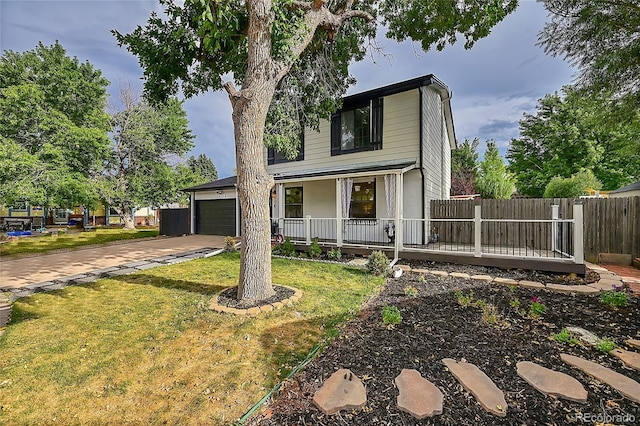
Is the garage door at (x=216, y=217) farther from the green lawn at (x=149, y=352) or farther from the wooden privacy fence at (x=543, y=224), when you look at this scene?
the wooden privacy fence at (x=543, y=224)

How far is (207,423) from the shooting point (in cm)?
211

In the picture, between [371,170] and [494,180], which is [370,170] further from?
[494,180]

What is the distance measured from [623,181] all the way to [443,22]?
916 inches

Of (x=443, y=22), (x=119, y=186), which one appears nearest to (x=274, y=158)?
(x=443, y=22)

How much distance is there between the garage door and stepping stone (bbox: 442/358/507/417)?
523 inches

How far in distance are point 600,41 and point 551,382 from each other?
819cm

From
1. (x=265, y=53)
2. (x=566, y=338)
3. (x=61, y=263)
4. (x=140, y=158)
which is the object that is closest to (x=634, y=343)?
(x=566, y=338)

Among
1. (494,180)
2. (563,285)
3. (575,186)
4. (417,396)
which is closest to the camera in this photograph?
(417,396)

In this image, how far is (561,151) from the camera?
2173cm

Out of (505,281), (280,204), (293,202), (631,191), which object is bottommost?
(505,281)

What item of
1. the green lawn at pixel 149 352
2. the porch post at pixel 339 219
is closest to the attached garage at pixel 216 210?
the porch post at pixel 339 219

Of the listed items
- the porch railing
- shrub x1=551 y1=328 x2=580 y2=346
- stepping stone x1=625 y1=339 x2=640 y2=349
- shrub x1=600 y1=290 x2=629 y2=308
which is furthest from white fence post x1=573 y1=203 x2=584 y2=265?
shrub x1=551 y1=328 x2=580 y2=346

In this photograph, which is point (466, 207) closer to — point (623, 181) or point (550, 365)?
point (550, 365)

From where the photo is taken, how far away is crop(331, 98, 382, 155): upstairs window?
32.9ft
